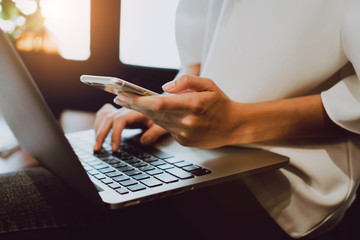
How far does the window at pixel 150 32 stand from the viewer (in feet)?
4.83

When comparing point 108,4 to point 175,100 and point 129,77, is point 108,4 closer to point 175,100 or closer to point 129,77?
point 129,77

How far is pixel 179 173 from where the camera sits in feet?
1.72

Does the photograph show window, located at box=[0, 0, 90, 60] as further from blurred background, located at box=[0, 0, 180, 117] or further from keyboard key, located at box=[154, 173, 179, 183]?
keyboard key, located at box=[154, 173, 179, 183]

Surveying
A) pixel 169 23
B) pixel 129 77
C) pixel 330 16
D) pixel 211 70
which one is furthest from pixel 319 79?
pixel 129 77

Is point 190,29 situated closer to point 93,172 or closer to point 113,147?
point 113,147

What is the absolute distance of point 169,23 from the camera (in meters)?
1.47

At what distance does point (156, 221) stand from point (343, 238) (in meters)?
0.61

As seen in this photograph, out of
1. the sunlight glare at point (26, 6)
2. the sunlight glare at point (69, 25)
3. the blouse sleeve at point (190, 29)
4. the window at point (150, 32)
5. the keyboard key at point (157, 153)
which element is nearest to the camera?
the keyboard key at point (157, 153)

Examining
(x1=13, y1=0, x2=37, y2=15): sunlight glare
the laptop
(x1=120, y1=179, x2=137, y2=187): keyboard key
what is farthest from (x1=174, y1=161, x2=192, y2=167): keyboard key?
(x1=13, y1=0, x2=37, y2=15): sunlight glare

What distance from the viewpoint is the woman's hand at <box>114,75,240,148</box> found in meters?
0.47

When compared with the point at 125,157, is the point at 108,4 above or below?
above

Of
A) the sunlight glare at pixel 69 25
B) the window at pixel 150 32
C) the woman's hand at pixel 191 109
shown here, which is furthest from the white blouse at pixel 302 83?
the sunlight glare at pixel 69 25

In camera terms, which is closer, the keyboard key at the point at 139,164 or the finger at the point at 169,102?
the finger at the point at 169,102

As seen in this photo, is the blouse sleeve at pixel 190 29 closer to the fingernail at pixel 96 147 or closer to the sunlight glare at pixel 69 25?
the fingernail at pixel 96 147
